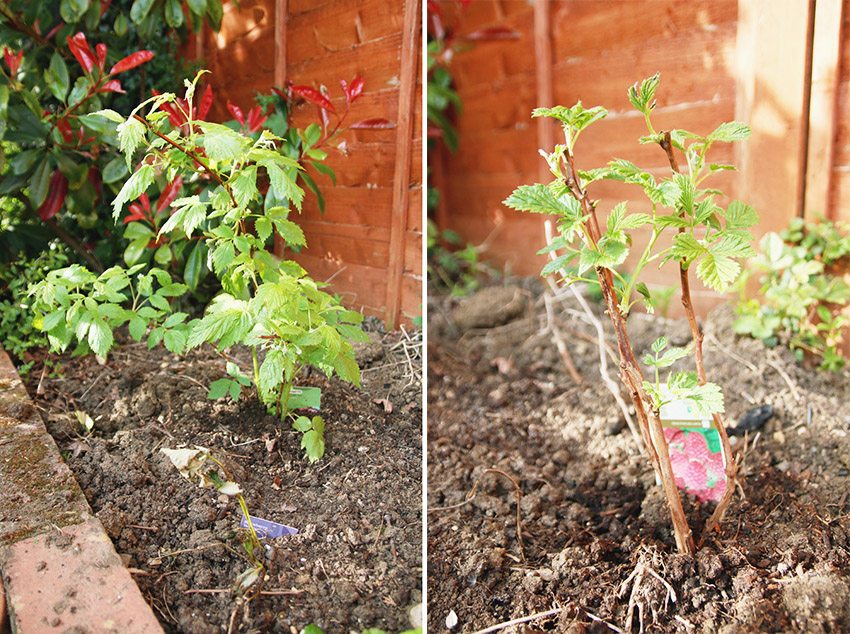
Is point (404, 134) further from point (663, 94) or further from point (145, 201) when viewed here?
point (663, 94)

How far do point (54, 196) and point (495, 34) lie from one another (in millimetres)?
1949

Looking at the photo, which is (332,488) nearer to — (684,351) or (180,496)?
(180,496)

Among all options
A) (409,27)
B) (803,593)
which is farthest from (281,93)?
(803,593)

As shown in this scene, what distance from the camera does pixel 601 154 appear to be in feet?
7.47

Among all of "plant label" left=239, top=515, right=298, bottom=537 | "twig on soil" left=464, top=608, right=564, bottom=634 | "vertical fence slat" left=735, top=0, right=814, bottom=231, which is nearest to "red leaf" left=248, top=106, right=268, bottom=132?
"plant label" left=239, top=515, right=298, bottom=537

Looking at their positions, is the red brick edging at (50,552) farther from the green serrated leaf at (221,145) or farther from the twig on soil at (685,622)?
the twig on soil at (685,622)

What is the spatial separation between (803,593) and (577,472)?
1.88ft

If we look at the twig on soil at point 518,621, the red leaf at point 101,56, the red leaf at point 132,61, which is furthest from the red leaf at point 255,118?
the twig on soil at point 518,621

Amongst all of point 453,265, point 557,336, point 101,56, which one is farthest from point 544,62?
point 101,56

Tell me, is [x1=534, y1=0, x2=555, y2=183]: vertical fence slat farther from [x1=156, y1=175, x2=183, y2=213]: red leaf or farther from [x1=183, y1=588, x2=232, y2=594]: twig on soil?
[x1=183, y1=588, x2=232, y2=594]: twig on soil

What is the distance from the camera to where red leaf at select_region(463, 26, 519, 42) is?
279cm

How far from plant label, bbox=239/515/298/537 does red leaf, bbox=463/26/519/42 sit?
2270 millimetres

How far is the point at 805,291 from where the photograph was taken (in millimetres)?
1826

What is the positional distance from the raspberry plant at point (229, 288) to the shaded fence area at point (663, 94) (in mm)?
1273
